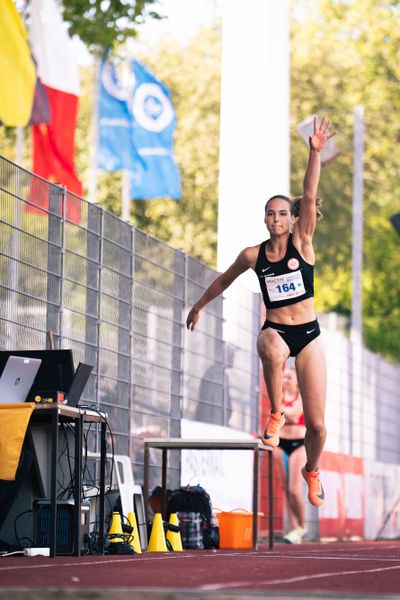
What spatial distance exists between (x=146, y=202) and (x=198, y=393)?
149 ft

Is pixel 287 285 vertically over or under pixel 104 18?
under

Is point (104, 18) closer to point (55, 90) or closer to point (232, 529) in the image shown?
point (55, 90)

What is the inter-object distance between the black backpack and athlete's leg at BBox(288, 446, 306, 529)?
390 centimetres

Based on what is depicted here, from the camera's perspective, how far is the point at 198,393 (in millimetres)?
18219

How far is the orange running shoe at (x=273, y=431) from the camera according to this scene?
1091cm

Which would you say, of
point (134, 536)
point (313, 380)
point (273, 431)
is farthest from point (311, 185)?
point (134, 536)

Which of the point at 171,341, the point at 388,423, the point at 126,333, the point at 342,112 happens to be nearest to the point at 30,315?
the point at 126,333

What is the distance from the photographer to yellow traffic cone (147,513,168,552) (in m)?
13.3

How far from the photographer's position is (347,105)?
61.9m

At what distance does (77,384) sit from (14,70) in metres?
10.9

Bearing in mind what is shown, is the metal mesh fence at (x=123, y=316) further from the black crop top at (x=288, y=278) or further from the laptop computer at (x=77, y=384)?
the black crop top at (x=288, y=278)

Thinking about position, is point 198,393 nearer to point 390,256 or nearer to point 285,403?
point 285,403

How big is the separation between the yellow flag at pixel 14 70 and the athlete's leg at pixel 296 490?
6197mm

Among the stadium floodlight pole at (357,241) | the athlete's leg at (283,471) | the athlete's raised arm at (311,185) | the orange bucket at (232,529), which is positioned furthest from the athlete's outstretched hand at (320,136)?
the stadium floodlight pole at (357,241)
